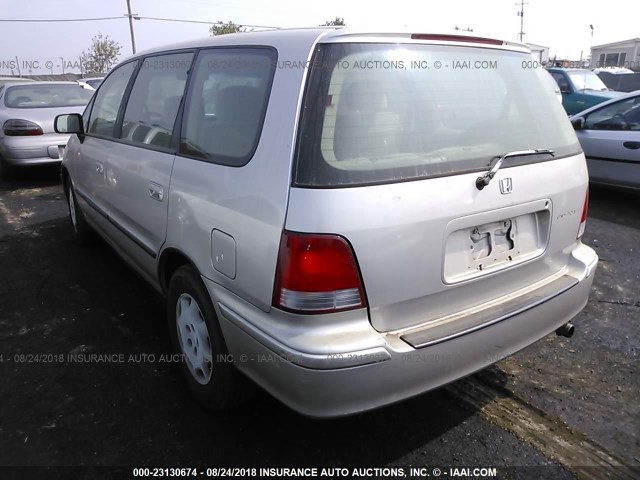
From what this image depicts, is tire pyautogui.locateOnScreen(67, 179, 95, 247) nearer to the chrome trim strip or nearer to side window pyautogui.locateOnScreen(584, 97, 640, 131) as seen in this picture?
the chrome trim strip

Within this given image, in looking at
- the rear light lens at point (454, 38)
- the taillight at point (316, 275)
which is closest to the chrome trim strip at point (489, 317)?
the taillight at point (316, 275)

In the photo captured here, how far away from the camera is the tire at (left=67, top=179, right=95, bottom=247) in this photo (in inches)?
184

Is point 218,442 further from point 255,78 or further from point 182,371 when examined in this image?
point 255,78

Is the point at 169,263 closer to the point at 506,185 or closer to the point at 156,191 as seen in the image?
the point at 156,191

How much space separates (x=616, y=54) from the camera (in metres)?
50.7

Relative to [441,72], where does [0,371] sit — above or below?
below

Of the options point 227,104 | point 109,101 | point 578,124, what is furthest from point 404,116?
point 578,124

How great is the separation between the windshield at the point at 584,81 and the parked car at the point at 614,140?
6.41 m

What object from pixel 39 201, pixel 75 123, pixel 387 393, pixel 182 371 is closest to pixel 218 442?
pixel 182 371

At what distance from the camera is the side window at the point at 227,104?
2.09 metres

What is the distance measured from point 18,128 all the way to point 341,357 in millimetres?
7594

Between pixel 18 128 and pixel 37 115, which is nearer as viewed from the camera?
pixel 18 128

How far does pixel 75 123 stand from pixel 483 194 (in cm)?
344

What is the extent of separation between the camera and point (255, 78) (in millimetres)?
2164
